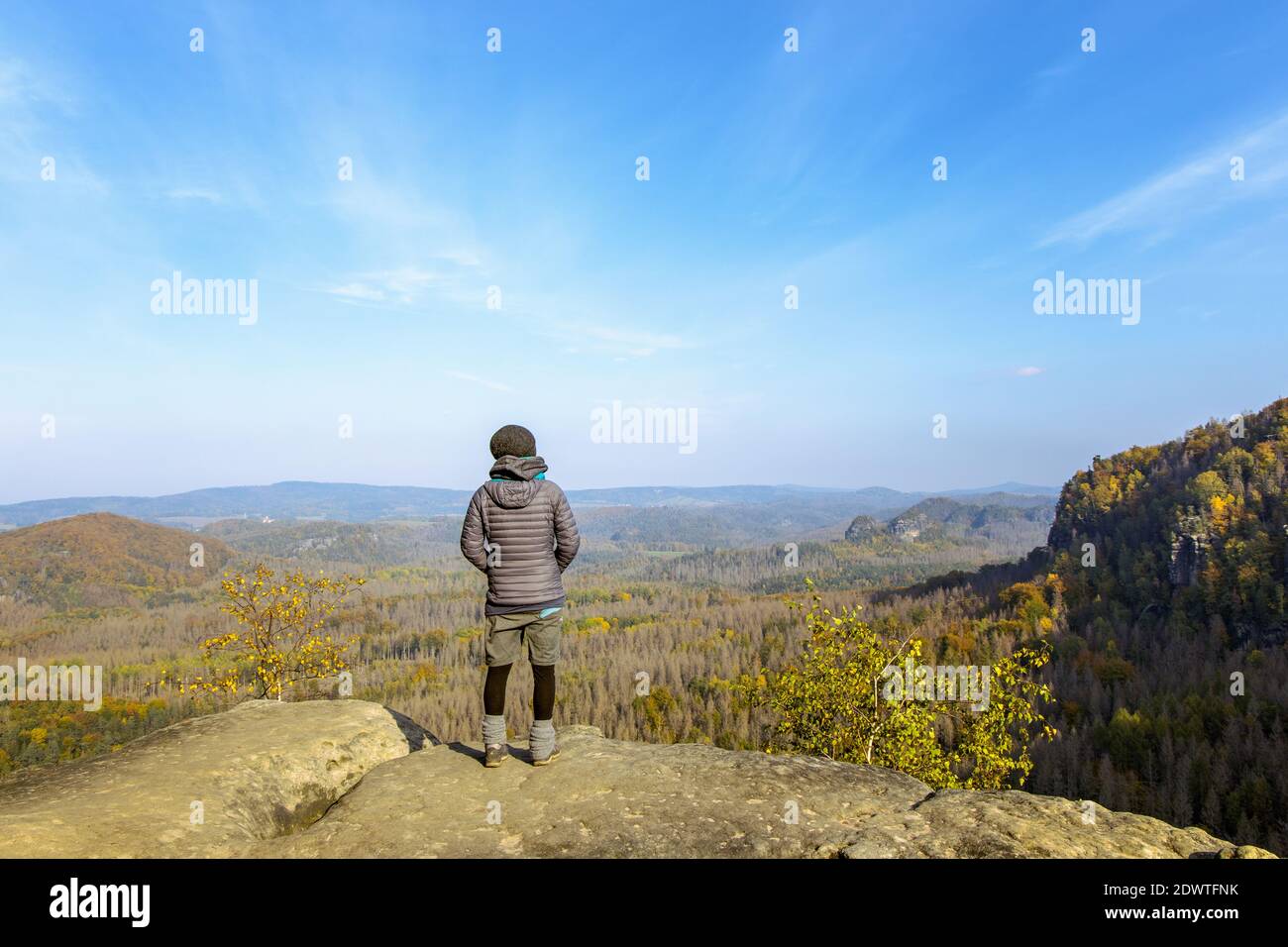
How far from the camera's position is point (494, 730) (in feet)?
36.1

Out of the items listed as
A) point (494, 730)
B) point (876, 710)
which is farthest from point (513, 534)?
point (876, 710)

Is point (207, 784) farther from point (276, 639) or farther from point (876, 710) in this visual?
point (876, 710)

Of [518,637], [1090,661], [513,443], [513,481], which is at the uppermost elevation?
[513,443]

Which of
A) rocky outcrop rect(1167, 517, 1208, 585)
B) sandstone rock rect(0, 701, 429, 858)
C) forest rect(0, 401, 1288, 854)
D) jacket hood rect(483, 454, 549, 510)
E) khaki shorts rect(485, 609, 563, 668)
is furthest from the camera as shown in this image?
rocky outcrop rect(1167, 517, 1208, 585)

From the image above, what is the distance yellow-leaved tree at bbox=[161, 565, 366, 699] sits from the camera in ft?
64.9

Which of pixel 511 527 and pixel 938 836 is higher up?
pixel 511 527

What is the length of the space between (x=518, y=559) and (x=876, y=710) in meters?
12.9

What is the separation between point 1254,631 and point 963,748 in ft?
Result: 528

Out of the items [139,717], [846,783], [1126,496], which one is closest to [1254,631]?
[1126,496]

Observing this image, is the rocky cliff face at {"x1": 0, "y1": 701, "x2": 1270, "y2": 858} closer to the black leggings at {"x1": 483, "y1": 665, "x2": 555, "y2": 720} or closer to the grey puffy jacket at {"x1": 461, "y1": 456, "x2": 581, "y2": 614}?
the black leggings at {"x1": 483, "y1": 665, "x2": 555, "y2": 720}

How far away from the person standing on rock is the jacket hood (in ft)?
0.05

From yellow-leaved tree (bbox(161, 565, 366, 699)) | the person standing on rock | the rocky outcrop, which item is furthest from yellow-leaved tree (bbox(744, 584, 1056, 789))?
the rocky outcrop
